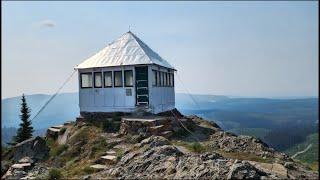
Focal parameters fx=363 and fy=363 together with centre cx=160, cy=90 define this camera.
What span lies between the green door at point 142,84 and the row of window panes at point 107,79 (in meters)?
0.62

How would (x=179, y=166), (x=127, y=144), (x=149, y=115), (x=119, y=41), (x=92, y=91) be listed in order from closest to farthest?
(x=179, y=166)
(x=127, y=144)
(x=149, y=115)
(x=92, y=91)
(x=119, y=41)

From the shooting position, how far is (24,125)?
47.9 metres

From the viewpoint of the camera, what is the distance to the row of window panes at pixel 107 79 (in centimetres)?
3050

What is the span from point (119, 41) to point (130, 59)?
4432 millimetres

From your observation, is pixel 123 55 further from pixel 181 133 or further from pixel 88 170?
pixel 88 170

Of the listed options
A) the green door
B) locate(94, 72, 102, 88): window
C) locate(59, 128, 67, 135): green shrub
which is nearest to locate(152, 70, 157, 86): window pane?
the green door

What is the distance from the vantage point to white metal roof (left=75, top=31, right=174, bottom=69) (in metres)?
30.4

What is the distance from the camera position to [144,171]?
54.9ft

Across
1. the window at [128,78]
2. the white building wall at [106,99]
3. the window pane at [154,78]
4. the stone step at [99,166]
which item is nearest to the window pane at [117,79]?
the white building wall at [106,99]

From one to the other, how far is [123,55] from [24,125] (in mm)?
23420

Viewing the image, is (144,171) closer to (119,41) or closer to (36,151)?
(36,151)

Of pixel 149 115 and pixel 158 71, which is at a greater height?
pixel 158 71

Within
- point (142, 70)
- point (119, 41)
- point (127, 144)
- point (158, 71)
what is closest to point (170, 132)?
point (127, 144)

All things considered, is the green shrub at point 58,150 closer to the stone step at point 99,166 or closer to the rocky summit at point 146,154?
the rocky summit at point 146,154
